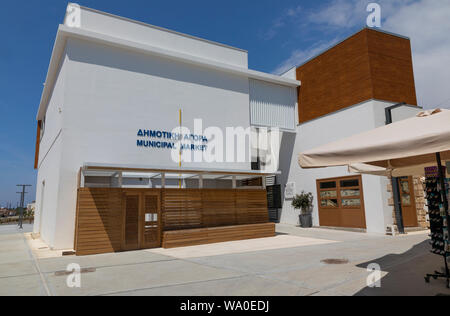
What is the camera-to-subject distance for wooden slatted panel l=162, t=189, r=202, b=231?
10.5 m

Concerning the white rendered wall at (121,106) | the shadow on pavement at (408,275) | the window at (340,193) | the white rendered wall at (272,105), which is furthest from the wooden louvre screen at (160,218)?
the shadow on pavement at (408,275)

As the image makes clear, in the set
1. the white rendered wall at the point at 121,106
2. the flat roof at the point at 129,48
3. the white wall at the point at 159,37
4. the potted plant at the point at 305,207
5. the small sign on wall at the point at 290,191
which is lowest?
the potted plant at the point at 305,207

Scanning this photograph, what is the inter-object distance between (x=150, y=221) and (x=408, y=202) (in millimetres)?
11032

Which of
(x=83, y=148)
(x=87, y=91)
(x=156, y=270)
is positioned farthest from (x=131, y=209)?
(x=87, y=91)

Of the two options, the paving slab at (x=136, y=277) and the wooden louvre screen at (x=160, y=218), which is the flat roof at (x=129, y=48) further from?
the paving slab at (x=136, y=277)

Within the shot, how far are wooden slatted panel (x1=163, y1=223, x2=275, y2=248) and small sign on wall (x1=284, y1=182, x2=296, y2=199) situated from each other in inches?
194

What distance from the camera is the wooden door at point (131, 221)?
391 inches

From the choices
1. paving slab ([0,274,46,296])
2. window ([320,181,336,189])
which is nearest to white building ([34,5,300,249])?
window ([320,181,336,189])

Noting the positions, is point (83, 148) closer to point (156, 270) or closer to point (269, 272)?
point (156, 270)

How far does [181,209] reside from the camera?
10805 mm

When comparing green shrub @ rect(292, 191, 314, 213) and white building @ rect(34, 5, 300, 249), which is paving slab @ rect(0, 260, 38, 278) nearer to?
white building @ rect(34, 5, 300, 249)

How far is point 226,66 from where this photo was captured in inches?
596

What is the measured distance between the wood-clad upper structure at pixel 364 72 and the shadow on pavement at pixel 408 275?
819cm
